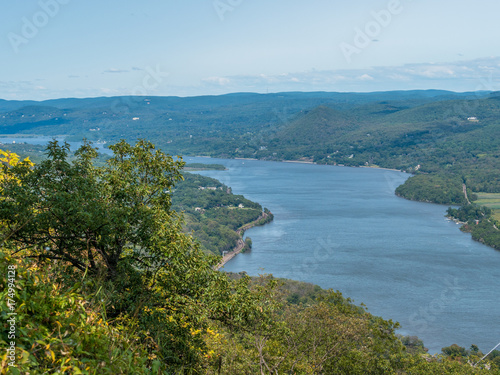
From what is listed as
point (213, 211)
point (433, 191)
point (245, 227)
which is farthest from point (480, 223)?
point (213, 211)

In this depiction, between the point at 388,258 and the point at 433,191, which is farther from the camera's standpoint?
the point at 433,191

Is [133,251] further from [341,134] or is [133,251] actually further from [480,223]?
[341,134]

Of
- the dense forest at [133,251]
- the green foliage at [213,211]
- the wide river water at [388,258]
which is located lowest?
the wide river water at [388,258]

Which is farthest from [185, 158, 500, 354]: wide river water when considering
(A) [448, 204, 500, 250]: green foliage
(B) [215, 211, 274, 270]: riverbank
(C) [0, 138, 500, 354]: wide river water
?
(A) [448, 204, 500, 250]: green foliage

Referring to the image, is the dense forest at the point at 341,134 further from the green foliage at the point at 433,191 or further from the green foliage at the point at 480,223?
the green foliage at the point at 480,223

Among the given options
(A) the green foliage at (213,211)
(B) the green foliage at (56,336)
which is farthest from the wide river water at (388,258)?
(B) the green foliage at (56,336)

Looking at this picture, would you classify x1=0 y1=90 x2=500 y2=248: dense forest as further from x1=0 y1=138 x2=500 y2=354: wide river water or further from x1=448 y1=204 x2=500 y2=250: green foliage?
x1=0 y1=138 x2=500 y2=354: wide river water
